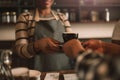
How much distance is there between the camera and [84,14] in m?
3.66

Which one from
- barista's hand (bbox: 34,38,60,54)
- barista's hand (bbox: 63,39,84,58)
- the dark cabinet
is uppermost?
the dark cabinet

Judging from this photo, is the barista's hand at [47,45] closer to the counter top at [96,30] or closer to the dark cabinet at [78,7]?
the dark cabinet at [78,7]

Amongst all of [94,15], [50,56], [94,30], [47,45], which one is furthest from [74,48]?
[94,30]

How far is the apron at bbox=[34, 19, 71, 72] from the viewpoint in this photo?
6.16 ft

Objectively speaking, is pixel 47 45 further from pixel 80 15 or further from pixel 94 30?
pixel 94 30

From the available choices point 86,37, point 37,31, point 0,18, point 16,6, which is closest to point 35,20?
point 37,31

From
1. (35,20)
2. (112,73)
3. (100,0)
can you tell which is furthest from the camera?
(100,0)

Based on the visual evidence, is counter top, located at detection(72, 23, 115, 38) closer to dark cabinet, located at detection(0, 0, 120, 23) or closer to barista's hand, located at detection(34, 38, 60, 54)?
dark cabinet, located at detection(0, 0, 120, 23)

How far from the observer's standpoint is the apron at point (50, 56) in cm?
188

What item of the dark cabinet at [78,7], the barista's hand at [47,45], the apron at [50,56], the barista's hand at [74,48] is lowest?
the apron at [50,56]

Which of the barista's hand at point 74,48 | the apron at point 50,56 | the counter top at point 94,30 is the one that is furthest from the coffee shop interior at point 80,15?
the barista's hand at point 74,48

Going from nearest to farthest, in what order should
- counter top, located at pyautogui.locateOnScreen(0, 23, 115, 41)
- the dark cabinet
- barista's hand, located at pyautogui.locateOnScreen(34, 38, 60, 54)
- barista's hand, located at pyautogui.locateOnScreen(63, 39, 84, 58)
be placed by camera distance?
barista's hand, located at pyautogui.locateOnScreen(63, 39, 84, 58), barista's hand, located at pyautogui.locateOnScreen(34, 38, 60, 54), the dark cabinet, counter top, located at pyautogui.locateOnScreen(0, 23, 115, 41)

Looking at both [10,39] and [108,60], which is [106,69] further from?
[10,39]

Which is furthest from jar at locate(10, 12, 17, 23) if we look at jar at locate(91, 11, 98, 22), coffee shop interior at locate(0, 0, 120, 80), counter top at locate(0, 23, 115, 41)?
jar at locate(91, 11, 98, 22)
